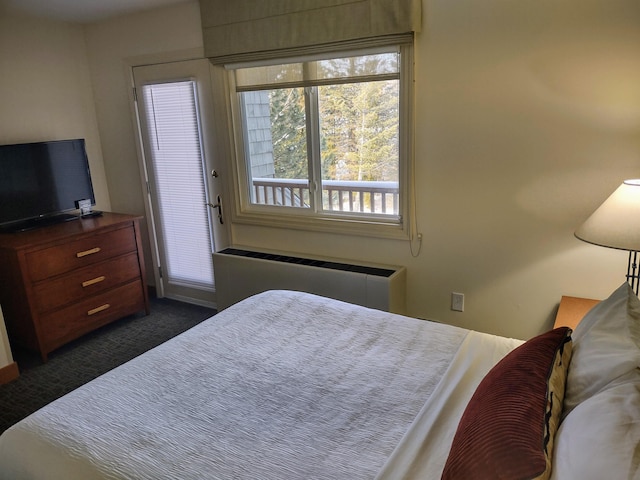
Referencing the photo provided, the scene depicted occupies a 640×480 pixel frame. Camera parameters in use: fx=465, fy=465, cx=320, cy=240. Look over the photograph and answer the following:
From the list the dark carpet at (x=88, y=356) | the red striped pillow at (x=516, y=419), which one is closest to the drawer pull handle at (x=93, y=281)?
the dark carpet at (x=88, y=356)

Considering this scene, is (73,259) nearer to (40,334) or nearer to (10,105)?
(40,334)

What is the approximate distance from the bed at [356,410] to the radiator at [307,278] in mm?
903

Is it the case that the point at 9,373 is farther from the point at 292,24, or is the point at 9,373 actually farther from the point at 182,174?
the point at 292,24

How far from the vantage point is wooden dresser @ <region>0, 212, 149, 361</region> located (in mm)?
3082

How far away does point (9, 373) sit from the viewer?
2.99m

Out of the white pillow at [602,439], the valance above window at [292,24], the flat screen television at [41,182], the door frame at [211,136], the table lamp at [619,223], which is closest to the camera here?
the white pillow at [602,439]

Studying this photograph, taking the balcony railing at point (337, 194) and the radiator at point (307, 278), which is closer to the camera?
the radiator at point (307, 278)

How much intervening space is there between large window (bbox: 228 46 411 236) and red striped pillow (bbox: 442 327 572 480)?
171 cm

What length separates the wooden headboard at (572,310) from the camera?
2201mm

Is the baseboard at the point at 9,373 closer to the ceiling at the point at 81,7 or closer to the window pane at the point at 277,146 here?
the window pane at the point at 277,146

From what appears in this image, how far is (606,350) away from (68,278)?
328cm

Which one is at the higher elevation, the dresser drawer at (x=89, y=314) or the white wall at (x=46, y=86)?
the white wall at (x=46, y=86)

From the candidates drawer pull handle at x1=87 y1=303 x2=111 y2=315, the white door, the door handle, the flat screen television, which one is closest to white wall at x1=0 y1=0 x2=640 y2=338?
the door handle

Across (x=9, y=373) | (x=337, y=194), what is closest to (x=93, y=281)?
(x=9, y=373)
